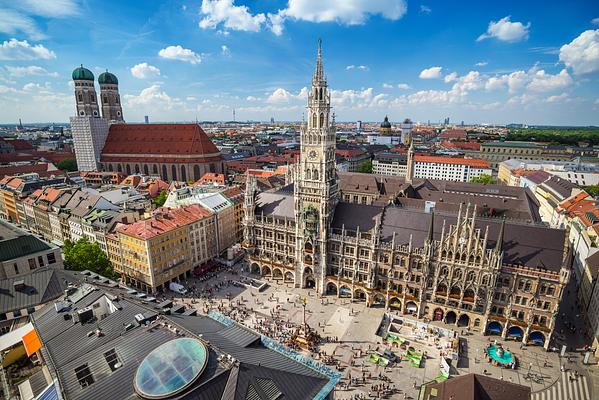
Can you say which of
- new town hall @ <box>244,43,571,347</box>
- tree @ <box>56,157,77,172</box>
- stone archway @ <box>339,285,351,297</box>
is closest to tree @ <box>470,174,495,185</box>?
new town hall @ <box>244,43,571,347</box>

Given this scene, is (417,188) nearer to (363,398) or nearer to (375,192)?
(375,192)

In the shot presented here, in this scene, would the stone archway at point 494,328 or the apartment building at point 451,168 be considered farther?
the apartment building at point 451,168

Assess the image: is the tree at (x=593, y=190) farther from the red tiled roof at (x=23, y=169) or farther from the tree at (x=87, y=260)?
the red tiled roof at (x=23, y=169)

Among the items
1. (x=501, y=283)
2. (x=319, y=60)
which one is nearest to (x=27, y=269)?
(x=319, y=60)

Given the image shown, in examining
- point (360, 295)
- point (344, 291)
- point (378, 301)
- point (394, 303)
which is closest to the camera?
point (394, 303)

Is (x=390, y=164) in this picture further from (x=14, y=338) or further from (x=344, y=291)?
(x=14, y=338)

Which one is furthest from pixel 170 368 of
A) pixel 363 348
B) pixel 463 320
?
pixel 463 320

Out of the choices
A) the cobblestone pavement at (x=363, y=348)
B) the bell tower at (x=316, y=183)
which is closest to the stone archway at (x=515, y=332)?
the cobblestone pavement at (x=363, y=348)
